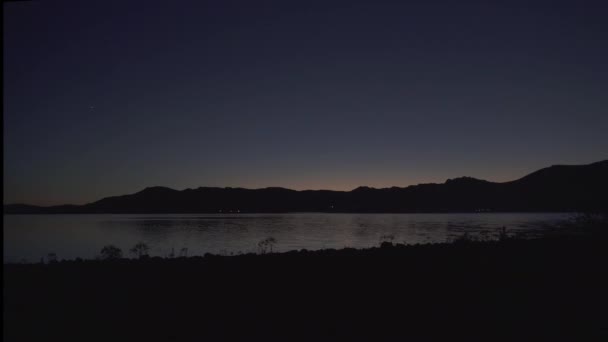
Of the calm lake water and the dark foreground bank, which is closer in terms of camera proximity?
the dark foreground bank

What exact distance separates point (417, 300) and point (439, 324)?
1.30 meters

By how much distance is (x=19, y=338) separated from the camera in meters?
6.27

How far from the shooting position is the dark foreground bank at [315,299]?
652 cm

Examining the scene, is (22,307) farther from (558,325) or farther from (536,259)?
(536,259)

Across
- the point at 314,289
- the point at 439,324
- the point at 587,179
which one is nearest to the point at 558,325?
the point at 439,324

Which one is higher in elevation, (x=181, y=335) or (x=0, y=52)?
(x=0, y=52)

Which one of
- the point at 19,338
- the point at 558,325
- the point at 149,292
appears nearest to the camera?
the point at 19,338

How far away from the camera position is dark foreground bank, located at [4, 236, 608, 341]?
652 cm

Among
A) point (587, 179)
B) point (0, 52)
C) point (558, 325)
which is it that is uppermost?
point (587, 179)

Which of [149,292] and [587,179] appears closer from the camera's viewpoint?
[149,292]

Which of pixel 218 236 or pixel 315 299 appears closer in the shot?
pixel 315 299

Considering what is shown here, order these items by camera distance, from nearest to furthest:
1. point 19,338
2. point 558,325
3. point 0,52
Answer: point 0,52 → point 19,338 → point 558,325

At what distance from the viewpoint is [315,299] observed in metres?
8.25

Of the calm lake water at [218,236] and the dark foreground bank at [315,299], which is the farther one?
the calm lake water at [218,236]
